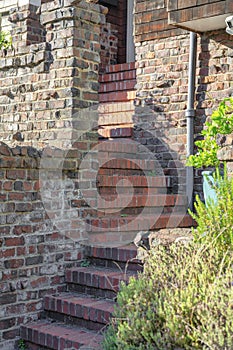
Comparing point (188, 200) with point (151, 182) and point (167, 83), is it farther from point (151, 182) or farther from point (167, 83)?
point (167, 83)

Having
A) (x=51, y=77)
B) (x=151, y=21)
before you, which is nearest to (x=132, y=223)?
(x=51, y=77)

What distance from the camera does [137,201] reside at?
19.4 ft

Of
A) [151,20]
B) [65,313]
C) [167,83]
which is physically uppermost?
[151,20]

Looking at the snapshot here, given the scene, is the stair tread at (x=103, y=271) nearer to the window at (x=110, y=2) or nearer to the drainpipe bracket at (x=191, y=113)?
the drainpipe bracket at (x=191, y=113)

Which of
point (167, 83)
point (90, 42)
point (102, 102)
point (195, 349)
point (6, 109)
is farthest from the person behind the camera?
point (102, 102)

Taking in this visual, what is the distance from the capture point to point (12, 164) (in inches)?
193

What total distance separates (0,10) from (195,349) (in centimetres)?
662

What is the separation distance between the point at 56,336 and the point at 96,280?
1.96 ft

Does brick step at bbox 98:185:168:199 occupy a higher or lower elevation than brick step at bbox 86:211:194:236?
higher

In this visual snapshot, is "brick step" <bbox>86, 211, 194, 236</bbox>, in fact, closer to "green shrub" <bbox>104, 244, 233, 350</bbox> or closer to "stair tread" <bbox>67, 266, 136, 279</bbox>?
"stair tread" <bbox>67, 266, 136, 279</bbox>

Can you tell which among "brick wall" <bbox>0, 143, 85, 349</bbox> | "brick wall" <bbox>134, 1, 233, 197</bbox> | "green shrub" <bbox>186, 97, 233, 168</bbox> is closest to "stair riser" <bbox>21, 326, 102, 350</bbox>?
"brick wall" <bbox>0, 143, 85, 349</bbox>

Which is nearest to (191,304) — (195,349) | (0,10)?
(195,349)

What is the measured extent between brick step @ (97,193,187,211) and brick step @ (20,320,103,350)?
3.89ft

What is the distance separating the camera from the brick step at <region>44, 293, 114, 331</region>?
4.66 metres
